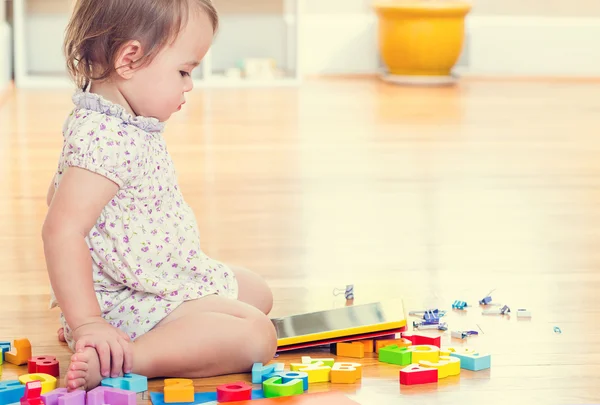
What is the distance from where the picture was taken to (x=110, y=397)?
1.00 metres

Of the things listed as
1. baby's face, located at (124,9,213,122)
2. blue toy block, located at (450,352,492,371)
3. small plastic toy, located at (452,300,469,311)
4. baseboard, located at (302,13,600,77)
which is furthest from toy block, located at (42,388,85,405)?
baseboard, located at (302,13,600,77)

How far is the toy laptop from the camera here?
1194 mm

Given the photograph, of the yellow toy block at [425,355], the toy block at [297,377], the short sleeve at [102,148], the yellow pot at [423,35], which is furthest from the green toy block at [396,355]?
the yellow pot at [423,35]

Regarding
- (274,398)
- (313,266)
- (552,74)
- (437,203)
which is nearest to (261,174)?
(437,203)

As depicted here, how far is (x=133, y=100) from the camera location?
3.71 ft

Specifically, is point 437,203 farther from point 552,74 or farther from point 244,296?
point 552,74

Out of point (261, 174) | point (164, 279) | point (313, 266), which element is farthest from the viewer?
point (261, 174)

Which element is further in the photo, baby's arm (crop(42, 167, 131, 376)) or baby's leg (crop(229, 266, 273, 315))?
baby's leg (crop(229, 266, 273, 315))

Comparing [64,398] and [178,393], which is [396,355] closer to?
[178,393]

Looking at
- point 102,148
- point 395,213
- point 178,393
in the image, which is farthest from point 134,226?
point 395,213

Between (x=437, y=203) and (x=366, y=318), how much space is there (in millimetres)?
863

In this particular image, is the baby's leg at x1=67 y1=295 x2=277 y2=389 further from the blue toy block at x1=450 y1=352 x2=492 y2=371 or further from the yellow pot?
the yellow pot

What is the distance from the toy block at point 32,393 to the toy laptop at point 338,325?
29 cm

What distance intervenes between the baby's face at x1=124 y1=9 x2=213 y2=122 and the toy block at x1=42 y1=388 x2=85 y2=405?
1.07ft
